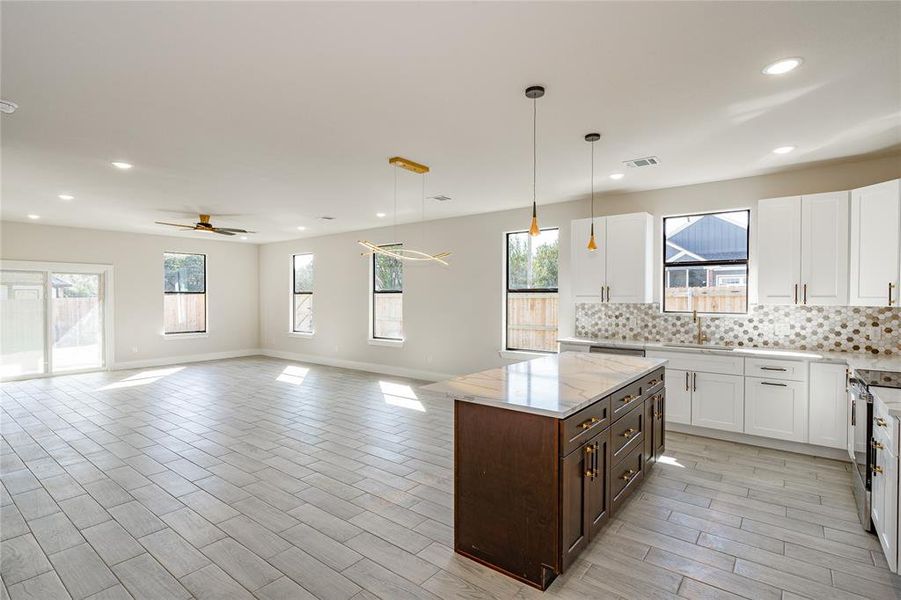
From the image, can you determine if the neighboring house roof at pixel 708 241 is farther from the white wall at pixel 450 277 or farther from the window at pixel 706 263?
the white wall at pixel 450 277

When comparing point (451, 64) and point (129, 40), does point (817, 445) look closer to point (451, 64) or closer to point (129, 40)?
point (451, 64)

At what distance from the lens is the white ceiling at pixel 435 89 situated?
2.11 metres

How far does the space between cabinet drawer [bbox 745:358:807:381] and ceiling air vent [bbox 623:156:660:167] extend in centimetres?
214

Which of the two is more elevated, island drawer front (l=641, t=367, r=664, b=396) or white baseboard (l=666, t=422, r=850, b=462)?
island drawer front (l=641, t=367, r=664, b=396)

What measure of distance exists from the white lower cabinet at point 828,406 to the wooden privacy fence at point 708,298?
108 cm

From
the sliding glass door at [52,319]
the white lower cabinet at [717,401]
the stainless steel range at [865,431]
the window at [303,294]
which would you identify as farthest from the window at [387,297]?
the stainless steel range at [865,431]

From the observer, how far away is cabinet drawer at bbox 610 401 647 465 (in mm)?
2780

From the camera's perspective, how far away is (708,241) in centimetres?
516

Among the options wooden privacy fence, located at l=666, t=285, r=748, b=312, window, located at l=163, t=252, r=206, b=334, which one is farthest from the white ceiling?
window, located at l=163, t=252, r=206, b=334

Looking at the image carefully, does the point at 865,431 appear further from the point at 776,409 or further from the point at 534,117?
the point at 534,117

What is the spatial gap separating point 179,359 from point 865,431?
36.0 feet

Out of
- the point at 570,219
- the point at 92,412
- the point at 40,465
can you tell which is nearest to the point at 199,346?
the point at 92,412

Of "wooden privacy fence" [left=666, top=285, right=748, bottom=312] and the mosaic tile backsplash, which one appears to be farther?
"wooden privacy fence" [left=666, top=285, right=748, bottom=312]

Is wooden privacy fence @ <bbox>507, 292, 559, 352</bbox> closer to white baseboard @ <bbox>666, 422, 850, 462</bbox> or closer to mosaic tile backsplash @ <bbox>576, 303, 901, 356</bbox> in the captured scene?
mosaic tile backsplash @ <bbox>576, 303, 901, 356</bbox>
